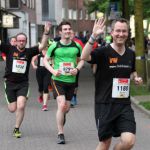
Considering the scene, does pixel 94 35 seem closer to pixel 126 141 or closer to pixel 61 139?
pixel 126 141

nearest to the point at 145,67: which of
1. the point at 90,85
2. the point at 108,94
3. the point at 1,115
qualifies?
the point at 90,85

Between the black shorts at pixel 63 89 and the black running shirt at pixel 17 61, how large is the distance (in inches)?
36.4

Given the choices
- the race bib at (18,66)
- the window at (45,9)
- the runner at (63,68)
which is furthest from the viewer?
the window at (45,9)

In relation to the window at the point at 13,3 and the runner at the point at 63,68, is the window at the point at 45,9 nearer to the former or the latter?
the window at the point at 13,3

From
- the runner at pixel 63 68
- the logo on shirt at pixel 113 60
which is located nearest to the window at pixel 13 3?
the runner at pixel 63 68

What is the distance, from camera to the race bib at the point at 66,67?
963 cm

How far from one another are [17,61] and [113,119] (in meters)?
3.98

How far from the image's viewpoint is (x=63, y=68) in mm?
9695

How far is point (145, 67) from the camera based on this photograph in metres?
21.2

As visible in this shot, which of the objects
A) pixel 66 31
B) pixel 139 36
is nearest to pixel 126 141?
pixel 66 31

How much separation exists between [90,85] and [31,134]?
12400 millimetres

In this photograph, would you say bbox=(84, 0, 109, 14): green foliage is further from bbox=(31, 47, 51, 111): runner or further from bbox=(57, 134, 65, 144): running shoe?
bbox=(57, 134, 65, 144): running shoe

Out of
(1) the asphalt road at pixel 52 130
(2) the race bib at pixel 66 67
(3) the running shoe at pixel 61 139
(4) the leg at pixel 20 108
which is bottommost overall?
(1) the asphalt road at pixel 52 130

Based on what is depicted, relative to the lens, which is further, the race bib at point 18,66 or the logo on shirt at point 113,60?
the race bib at point 18,66
